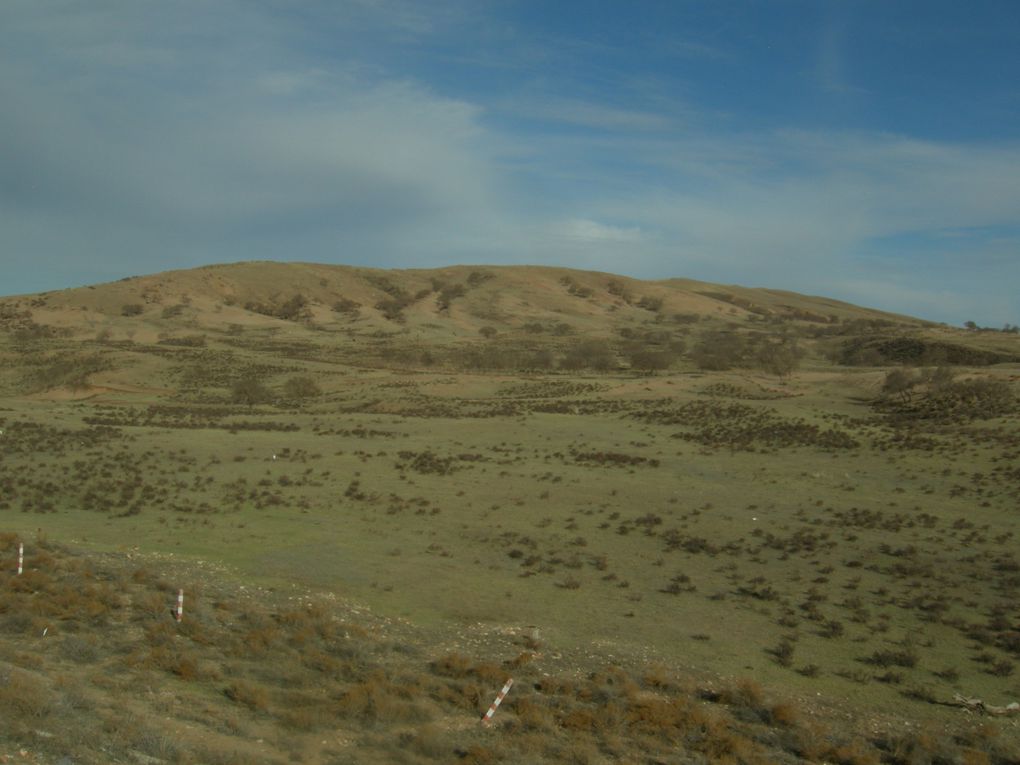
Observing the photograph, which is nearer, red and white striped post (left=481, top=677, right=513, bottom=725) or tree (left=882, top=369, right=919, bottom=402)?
red and white striped post (left=481, top=677, right=513, bottom=725)

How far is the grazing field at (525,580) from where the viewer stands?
1031 centimetres

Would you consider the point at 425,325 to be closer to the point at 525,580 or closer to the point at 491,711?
the point at 525,580

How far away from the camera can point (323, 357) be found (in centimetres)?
8012

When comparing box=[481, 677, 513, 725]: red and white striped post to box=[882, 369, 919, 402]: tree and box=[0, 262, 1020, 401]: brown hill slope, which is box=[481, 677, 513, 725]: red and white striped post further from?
box=[0, 262, 1020, 401]: brown hill slope

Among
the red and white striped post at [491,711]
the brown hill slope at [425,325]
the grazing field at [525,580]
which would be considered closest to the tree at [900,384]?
the grazing field at [525,580]

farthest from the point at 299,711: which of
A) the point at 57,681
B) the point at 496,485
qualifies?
the point at 496,485

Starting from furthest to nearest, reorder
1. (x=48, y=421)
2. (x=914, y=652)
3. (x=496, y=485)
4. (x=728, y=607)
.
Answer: (x=48, y=421) < (x=496, y=485) < (x=728, y=607) < (x=914, y=652)

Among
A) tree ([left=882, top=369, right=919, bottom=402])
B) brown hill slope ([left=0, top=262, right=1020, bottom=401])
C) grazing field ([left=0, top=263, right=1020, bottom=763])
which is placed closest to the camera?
grazing field ([left=0, top=263, right=1020, bottom=763])

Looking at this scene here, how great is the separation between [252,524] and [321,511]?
2.42 meters

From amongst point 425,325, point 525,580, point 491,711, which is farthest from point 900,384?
point 425,325

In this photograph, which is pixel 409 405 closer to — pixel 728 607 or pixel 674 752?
pixel 728 607

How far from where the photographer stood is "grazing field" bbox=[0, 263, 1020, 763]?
10.3m

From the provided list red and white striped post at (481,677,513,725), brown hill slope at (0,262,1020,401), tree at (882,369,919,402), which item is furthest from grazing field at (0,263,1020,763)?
brown hill slope at (0,262,1020,401)

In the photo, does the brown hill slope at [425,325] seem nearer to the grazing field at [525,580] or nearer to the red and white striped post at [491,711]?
the grazing field at [525,580]
